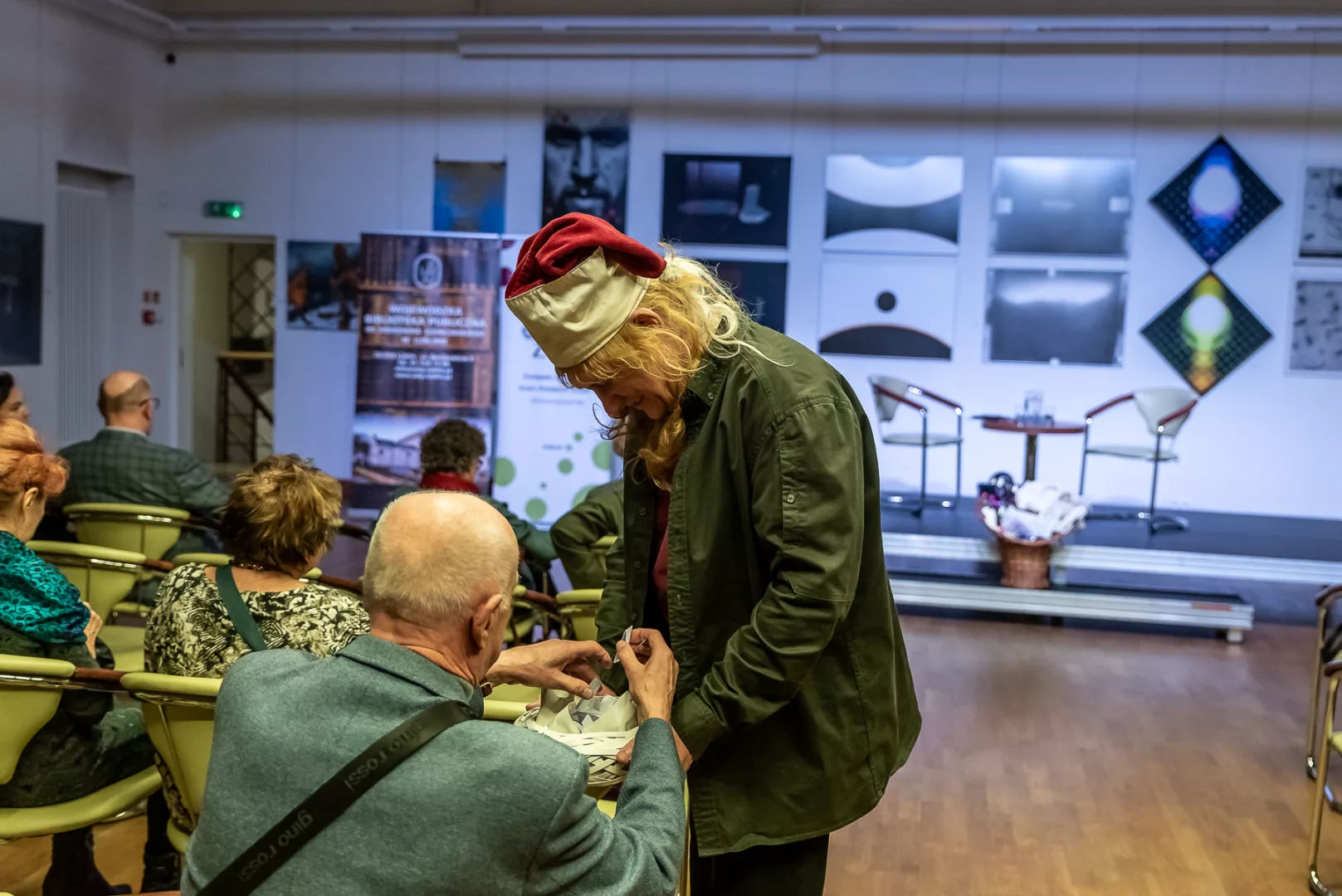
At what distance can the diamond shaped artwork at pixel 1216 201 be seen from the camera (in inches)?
360

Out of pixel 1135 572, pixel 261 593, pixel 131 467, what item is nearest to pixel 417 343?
pixel 131 467

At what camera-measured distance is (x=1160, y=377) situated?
9344 millimetres

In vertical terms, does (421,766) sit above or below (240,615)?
above

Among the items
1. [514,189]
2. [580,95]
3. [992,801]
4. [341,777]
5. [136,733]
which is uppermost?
[580,95]

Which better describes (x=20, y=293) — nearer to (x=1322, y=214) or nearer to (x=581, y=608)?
(x=581, y=608)

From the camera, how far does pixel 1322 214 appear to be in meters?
9.07

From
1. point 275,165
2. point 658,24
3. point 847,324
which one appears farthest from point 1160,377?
point 275,165

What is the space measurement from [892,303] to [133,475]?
245 inches

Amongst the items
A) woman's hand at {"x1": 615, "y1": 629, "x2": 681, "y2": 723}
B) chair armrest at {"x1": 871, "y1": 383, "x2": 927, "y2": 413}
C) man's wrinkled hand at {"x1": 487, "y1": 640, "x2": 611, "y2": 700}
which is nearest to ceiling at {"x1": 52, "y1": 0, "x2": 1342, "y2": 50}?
chair armrest at {"x1": 871, "y1": 383, "x2": 927, "y2": 413}

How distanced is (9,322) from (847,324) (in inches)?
248

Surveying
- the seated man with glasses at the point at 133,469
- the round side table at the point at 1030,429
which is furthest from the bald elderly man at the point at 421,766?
the round side table at the point at 1030,429

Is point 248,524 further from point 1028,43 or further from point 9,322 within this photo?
point 1028,43

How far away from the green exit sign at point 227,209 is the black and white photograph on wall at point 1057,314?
245 inches

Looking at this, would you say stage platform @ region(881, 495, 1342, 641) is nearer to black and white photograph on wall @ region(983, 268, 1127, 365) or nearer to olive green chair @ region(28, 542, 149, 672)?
black and white photograph on wall @ region(983, 268, 1127, 365)
